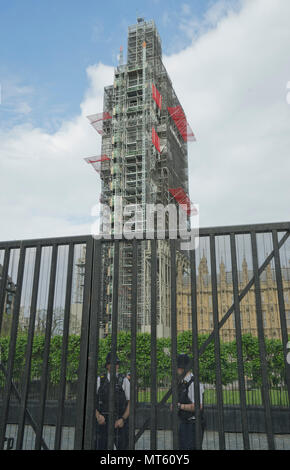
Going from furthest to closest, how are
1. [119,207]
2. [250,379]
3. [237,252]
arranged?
[119,207] < [237,252] < [250,379]

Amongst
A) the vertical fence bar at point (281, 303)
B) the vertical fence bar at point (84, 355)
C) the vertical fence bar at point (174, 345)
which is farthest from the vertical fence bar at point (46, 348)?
the vertical fence bar at point (281, 303)

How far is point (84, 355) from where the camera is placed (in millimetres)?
3812

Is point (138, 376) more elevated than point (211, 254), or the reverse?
point (211, 254)

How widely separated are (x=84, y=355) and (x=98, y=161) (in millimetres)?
34264

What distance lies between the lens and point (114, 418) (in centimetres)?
366

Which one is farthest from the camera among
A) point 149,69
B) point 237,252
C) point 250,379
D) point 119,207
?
point 149,69

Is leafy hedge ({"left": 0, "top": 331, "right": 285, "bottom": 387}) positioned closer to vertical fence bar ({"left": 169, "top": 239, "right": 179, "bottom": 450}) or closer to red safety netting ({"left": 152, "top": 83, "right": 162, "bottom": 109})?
vertical fence bar ({"left": 169, "top": 239, "right": 179, "bottom": 450})

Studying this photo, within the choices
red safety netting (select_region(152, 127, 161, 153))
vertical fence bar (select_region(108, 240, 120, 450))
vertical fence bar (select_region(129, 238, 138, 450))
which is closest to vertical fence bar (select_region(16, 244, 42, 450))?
vertical fence bar (select_region(108, 240, 120, 450))

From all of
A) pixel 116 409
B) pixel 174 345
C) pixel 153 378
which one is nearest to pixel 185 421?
pixel 153 378

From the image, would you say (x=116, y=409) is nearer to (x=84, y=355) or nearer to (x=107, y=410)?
(x=107, y=410)

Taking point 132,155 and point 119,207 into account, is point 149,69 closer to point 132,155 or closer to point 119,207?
point 132,155

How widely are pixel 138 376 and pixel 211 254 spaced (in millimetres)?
1512

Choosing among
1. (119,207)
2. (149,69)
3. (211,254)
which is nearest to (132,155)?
(119,207)

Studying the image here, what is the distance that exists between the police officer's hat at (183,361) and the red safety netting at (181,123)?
35.2m
